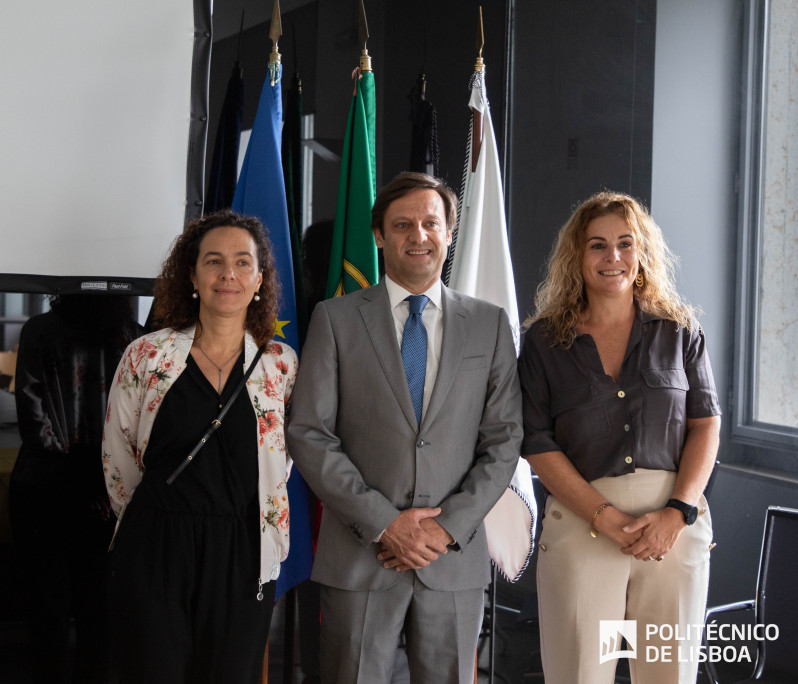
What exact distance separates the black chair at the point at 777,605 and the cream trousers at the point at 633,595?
0.43 m

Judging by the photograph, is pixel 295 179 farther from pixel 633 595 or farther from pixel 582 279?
pixel 633 595

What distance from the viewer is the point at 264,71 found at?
2.72m

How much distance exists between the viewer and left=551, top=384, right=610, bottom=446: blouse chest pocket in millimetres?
1978

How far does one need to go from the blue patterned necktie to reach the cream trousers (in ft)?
1.80

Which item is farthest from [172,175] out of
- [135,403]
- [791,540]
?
[791,540]

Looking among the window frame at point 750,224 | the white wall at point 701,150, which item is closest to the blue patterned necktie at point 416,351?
the white wall at point 701,150

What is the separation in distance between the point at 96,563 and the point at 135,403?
2.55 ft

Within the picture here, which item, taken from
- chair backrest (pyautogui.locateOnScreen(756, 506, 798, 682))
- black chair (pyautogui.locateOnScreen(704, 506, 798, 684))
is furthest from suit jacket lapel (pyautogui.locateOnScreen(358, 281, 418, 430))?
chair backrest (pyautogui.locateOnScreen(756, 506, 798, 682))

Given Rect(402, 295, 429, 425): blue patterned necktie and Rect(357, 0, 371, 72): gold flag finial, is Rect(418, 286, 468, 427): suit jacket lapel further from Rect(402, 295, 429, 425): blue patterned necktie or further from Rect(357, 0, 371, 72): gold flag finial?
Rect(357, 0, 371, 72): gold flag finial

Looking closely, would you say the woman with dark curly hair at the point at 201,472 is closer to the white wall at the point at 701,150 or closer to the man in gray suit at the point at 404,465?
the man in gray suit at the point at 404,465

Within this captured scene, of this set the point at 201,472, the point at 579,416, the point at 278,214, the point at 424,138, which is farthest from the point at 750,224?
the point at 201,472

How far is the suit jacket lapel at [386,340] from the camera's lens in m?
1.86

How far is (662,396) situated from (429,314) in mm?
663

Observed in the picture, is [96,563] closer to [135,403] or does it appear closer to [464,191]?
[135,403]
